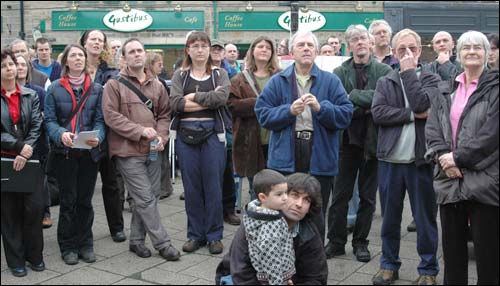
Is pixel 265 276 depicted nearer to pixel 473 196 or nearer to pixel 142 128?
pixel 473 196

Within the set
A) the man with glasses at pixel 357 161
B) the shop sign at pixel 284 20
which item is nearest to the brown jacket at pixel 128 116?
the man with glasses at pixel 357 161

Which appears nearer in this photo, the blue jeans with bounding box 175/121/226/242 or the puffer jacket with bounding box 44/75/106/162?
the puffer jacket with bounding box 44/75/106/162

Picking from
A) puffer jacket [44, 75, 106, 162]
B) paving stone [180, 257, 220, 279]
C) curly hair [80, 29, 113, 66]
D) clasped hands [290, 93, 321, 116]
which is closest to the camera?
clasped hands [290, 93, 321, 116]

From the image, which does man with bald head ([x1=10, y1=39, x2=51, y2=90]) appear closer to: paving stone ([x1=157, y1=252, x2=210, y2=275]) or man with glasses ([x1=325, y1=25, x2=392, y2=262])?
paving stone ([x1=157, y1=252, x2=210, y2=275])

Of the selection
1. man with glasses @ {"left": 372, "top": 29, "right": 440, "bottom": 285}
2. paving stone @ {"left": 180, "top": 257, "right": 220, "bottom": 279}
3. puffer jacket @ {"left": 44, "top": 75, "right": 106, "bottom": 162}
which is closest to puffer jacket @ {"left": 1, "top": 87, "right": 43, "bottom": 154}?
puffer jacket @ {"left": 44, "top": 75, "right": 106, "bottom": 162}

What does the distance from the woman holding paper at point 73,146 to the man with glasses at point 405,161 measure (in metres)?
2.45

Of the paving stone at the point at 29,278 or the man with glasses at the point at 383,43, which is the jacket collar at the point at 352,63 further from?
the paving stone at the point at 29,278

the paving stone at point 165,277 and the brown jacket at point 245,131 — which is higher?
the brown jacket at point 245,131

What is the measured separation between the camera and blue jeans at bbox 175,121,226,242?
5.39 metres

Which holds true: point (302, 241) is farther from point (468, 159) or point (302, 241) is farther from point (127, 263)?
point (127, 263)

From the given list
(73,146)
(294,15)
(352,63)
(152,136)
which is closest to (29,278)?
(73,146)

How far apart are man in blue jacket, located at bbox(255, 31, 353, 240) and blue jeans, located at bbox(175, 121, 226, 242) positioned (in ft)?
2.67

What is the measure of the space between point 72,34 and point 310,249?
821 inches

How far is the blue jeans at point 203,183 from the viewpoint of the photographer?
212 inches
